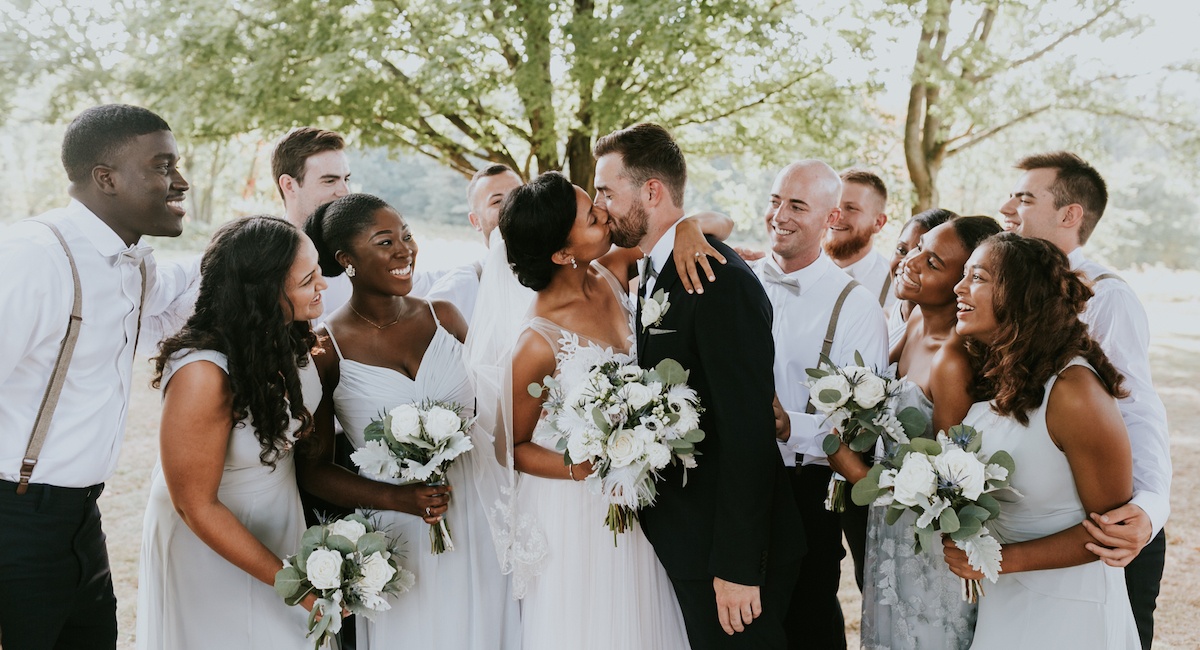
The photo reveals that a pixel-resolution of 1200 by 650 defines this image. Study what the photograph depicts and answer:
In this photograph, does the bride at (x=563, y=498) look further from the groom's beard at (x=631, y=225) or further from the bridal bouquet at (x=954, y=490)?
the bridal bouquet at (x=954, y=490)

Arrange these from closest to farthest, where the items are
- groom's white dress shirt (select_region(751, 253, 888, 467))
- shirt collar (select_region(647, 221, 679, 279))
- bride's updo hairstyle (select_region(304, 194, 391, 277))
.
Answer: shirt collar (select_region(647, 221, 679, 279))
bride's updo hairstyle (select_region(304, 194, 391, 277))
groom's white dress shirt (select_region(751, 253, 888, 467))

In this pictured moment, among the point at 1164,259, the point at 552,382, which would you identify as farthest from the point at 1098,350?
the point at 1164,259

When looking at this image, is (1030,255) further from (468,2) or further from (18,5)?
(18,5)

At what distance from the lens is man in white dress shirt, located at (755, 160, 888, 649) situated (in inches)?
165

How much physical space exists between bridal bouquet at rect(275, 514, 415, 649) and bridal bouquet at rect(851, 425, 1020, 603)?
181 centimetres

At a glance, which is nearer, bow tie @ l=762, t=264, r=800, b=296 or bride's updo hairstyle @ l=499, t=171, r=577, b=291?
bride's updo hairstyle @ l=499, t=171, r=577, b=291

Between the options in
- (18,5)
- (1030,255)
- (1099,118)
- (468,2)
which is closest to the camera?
(1030,255)

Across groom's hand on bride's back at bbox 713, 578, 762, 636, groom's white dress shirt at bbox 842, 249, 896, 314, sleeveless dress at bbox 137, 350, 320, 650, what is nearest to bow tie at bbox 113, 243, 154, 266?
sleeveless dress at bbox 137, 350, 320, 650

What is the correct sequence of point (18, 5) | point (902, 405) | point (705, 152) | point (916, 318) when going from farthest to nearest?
point (705, 152)
point (18, 5)
point (916, 318)
point (902, 405)

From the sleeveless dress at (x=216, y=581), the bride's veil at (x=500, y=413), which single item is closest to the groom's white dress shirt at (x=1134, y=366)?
the bride's veil at (x=500, y=413)

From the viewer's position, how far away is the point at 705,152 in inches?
455

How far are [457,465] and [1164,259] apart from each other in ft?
147

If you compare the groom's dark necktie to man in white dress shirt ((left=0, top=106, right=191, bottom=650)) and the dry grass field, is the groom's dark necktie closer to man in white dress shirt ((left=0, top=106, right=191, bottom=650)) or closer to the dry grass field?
man in white dress shirt ((left=0, top=106, right=191, bottom=650))

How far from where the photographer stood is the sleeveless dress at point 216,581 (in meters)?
3.19
